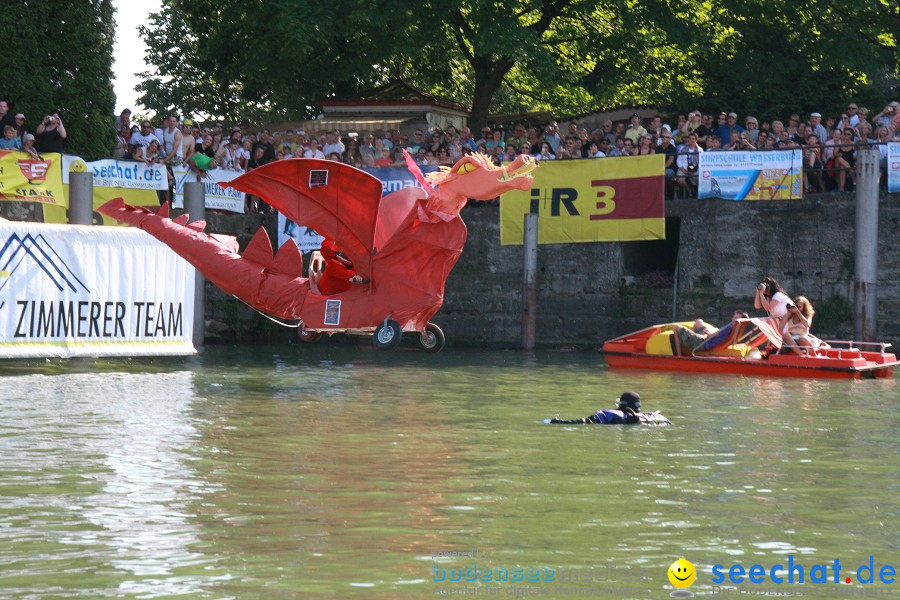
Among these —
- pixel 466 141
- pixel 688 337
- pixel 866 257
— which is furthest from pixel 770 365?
pixel 466 141

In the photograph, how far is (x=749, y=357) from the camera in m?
21.5

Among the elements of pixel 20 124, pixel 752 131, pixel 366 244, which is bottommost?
pixel 366 244

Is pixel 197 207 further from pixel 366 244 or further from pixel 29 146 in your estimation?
pixel 366 244

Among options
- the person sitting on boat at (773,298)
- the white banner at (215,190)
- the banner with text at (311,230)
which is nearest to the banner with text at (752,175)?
the person sitting on boat at (773,298)

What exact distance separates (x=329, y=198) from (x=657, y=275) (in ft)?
32.7

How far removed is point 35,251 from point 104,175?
5.47 metres

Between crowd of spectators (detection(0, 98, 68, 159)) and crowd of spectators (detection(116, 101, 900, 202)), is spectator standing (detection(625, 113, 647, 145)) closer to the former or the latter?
A: crowd of spectators (detection(116, 101, 900, 202))

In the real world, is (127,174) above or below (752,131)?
below

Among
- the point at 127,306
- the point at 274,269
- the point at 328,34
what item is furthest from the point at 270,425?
the point at 328,34

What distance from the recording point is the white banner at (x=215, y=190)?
26062mm

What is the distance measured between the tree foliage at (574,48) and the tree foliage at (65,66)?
5.47m

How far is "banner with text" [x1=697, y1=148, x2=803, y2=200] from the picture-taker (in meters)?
24.3

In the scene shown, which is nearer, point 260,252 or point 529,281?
point 260,252

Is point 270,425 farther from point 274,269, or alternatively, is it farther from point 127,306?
point 127,306
